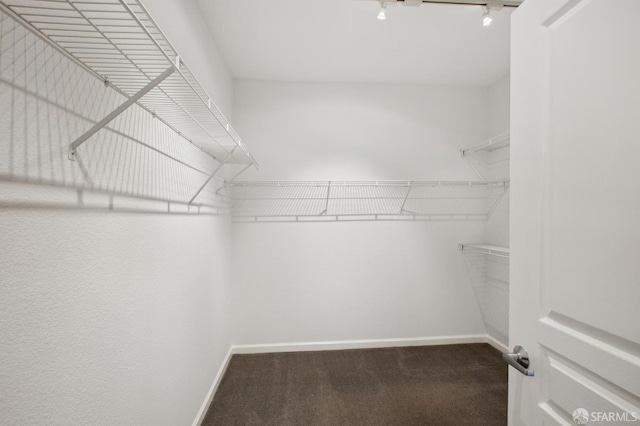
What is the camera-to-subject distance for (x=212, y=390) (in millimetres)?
2018

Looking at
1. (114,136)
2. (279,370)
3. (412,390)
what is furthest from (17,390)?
(412,390)

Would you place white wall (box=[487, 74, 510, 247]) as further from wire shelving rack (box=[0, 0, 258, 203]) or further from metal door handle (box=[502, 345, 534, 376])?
wire shelving rack (box=[0, 0, 258, 203])

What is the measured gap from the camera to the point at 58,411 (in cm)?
70

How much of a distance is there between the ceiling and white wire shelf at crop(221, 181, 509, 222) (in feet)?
3.41

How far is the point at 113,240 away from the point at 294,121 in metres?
2.13

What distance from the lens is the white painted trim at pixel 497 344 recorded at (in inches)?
104

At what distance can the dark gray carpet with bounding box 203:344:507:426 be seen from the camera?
1834 mm

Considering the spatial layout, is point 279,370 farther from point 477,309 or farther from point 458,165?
point 458,165

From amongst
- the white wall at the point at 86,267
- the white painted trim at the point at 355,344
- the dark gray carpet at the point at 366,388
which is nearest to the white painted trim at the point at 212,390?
the dark gray carpet at the point at 366,388

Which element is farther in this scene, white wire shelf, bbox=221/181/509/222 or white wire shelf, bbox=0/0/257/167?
white wire shelf, bbox=221/181/509/222

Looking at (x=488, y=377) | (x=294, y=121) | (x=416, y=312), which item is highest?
(x=294, y=121)

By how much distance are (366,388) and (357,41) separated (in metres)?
2.67

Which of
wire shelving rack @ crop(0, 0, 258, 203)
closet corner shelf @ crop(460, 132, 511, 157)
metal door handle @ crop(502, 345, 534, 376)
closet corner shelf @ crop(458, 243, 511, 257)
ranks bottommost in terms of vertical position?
metal door handle @ crop(502, 345, 534, 376)

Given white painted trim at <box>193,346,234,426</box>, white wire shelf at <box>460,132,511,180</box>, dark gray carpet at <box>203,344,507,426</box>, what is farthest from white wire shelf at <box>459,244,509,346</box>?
white painted trim at <box>193,346,234,426</box>
